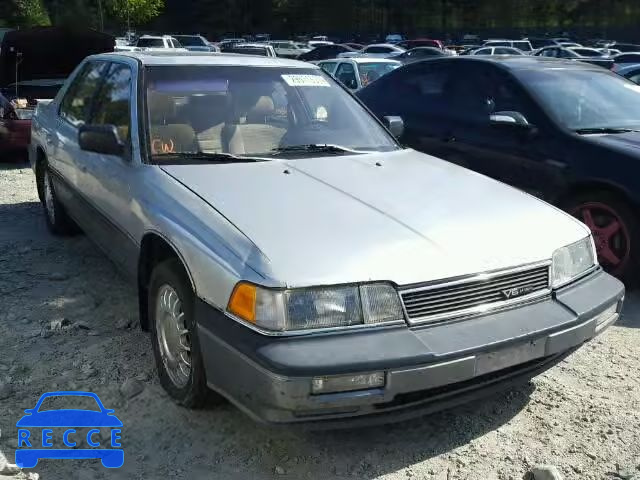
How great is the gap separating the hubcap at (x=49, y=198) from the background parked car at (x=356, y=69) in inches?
327

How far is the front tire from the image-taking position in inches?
113

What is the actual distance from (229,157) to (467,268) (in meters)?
1.53

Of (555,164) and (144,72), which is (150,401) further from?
(555,164)

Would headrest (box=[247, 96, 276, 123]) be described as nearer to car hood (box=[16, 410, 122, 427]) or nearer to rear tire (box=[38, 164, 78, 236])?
car hood (box=[16, 410, 122, 427])

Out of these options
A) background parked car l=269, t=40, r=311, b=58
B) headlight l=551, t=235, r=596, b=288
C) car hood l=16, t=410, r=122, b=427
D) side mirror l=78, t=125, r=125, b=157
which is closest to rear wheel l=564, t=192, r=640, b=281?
headlight l=551, t=235, r=596, b=288

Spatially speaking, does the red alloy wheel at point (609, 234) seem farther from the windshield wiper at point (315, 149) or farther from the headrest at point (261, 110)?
the headrest at point (261, 110)

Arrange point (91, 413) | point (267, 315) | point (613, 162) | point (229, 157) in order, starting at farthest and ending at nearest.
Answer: point (613, 162) < point (229, 157) < point (91, 413) < point (267, 315)

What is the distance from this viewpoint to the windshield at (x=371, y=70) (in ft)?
44.6

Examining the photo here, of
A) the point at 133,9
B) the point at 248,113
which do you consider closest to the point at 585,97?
the point at 248,113

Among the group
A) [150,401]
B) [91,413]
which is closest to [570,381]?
[150,401]

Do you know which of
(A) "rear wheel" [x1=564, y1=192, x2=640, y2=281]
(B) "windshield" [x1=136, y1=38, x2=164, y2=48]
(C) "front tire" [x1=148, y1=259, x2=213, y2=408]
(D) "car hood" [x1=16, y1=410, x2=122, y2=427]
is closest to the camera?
(C) "front tire" [x1=148, y1=259, x2=213, y2=408]

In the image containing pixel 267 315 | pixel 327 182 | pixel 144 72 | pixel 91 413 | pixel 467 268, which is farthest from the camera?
pixel 144 72

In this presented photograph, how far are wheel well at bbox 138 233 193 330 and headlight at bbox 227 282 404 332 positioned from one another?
30.4 inches

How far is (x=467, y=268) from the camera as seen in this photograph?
107 inches
